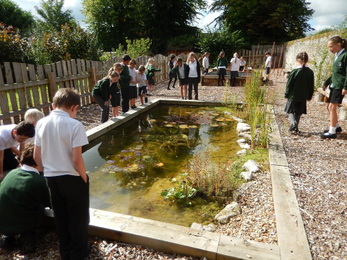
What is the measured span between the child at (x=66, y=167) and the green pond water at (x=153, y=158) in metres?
0.89

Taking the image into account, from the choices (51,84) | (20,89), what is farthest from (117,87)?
(20,89)

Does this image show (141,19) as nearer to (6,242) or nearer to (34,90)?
(34,90)

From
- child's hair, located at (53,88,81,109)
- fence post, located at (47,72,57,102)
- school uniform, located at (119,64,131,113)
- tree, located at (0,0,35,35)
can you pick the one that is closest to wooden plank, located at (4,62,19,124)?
fence post, located at (47,72,57,102)

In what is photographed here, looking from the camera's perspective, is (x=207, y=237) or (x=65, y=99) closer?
(x=65, y=99)

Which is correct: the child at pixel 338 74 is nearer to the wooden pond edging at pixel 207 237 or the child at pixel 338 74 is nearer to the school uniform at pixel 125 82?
the wooden pond edging at pixel 207 237

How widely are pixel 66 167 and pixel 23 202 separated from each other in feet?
2.45

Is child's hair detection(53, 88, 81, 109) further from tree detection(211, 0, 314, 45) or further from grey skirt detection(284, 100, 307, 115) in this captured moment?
tree detection(211, 0, 314, 45)

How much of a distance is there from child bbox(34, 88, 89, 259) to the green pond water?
34.9 inches

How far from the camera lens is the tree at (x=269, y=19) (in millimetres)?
26047

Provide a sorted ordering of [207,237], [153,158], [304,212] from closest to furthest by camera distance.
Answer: [207,237], [304,212], [153,158]

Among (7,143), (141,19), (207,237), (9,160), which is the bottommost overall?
(207,237)

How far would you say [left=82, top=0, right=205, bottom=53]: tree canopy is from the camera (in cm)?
2811

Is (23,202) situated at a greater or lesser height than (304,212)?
greater

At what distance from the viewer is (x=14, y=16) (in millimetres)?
36344
